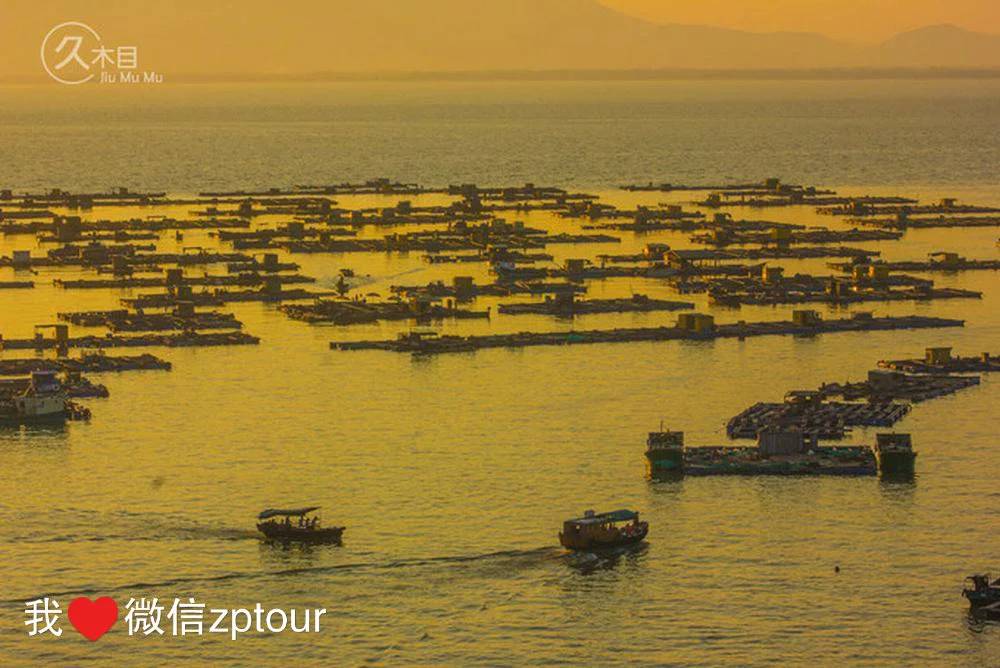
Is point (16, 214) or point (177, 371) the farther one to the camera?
point (16, 214)

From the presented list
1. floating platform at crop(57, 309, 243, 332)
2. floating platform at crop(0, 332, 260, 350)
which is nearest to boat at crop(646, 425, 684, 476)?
floating platform at crop(0, 332, 260, 350)

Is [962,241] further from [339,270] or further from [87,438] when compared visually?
[87,438]

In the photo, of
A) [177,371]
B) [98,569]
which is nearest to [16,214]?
[177,371]

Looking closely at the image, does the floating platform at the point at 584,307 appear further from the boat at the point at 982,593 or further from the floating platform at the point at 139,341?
the boat at the point at 982,593

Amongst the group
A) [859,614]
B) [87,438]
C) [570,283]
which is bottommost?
[859,614]

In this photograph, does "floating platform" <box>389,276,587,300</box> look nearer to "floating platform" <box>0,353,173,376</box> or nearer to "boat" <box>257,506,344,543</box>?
"floating platform" <box>0,353,173,376</box>

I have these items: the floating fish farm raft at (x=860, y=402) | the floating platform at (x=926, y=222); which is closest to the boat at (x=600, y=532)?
the floating fish farm raft at (x=860, y=402)
